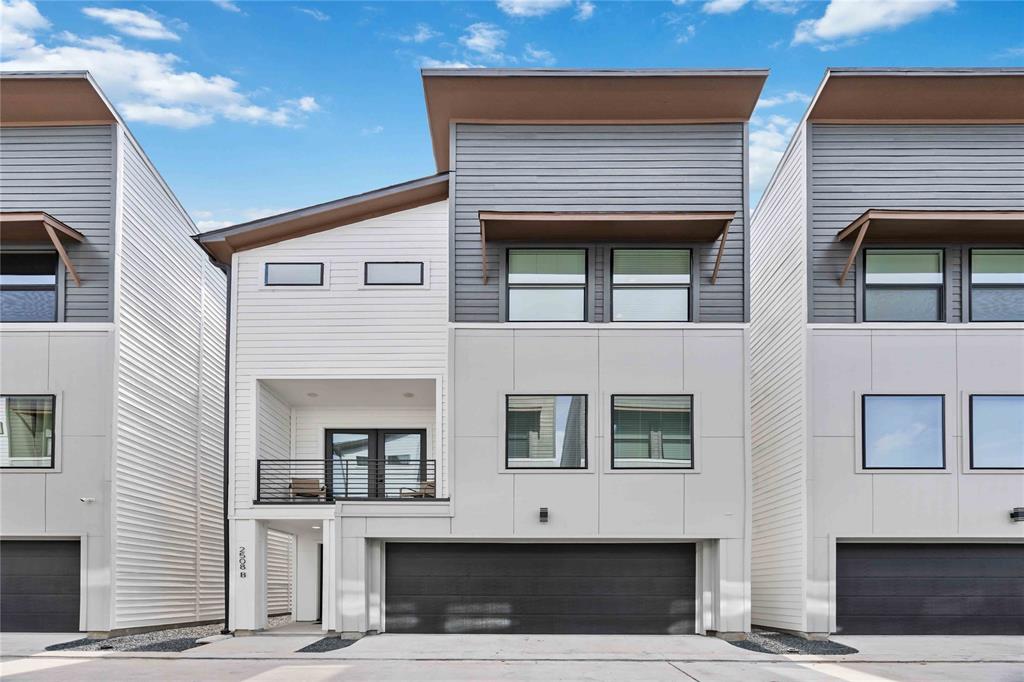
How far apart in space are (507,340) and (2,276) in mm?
8512

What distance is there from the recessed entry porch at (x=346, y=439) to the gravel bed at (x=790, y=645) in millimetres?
5510

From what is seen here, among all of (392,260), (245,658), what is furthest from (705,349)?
(245,658)

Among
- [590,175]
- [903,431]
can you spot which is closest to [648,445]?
[903,431]

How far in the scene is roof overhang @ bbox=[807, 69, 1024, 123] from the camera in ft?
50.0

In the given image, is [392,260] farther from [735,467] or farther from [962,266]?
[962,266]

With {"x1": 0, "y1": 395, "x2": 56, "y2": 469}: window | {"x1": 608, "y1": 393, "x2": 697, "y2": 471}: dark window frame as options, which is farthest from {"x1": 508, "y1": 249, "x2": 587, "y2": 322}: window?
{"x1": 0, "y1": 395, "x2": 56, "y2": 469}: window

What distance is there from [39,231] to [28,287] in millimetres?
1032

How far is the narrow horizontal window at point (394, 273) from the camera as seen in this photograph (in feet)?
55.1

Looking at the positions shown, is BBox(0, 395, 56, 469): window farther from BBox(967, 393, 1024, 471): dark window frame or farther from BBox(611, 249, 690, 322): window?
BBox(967, 393, 1024, 471): dark window frame

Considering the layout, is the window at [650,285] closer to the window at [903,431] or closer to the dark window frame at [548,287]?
the dark window frame at [548,287]

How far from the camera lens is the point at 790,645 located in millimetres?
14516

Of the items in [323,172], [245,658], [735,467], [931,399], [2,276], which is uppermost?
[323,172]

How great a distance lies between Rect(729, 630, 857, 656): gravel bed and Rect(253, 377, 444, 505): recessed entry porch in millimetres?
5510

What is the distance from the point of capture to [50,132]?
54.0ft
